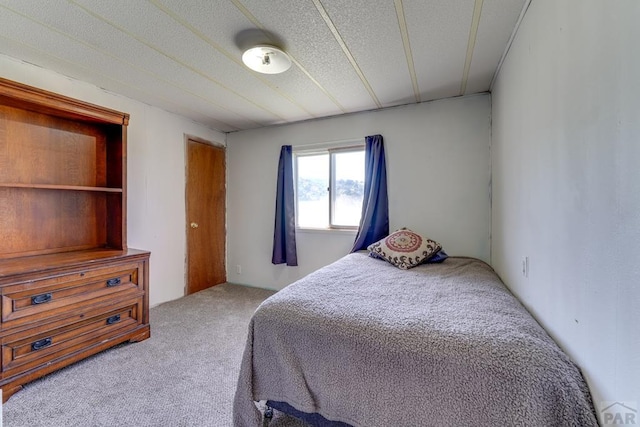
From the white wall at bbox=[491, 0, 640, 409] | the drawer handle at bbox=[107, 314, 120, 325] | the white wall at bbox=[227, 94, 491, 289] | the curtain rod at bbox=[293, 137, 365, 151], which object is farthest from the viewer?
the curtain rod at bbox=[293, 137, 365, 151]

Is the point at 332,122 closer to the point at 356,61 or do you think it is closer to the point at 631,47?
the point at 356,61

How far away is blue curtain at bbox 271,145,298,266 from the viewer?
3.43m

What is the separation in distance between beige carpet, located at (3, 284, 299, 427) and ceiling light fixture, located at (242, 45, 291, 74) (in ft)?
7.18

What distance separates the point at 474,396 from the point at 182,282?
11.0 ft

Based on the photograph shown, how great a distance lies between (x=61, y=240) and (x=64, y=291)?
25.3 inches

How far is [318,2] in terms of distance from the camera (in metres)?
1.41

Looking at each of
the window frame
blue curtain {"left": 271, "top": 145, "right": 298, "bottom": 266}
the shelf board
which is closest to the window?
the window frame

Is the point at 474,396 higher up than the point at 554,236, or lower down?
lower down

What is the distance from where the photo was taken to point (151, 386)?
1.71 meters

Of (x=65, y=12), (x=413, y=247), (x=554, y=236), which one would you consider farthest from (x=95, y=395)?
(x=554, y=236)

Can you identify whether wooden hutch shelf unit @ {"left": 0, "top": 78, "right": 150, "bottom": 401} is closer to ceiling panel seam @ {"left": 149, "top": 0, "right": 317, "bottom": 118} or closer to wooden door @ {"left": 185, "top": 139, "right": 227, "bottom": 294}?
wooden door @ {"left": 185, "top": 139, "right": 227, "bottom": 294}

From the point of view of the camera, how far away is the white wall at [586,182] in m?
0.68

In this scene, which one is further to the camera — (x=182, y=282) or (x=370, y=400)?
(x=182, y=282)

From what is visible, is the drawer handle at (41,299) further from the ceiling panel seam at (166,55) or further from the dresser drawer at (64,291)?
the ceiling panel seam at (166,55)
